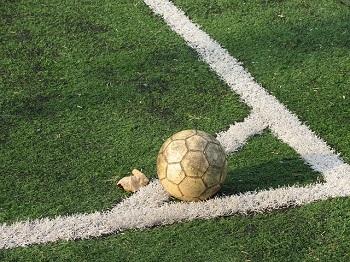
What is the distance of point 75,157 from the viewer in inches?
189

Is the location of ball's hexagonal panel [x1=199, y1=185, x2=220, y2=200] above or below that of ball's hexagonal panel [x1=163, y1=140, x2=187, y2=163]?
below

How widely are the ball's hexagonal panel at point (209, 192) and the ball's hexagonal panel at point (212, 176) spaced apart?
3 cm

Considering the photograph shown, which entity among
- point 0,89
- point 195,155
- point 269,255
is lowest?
point 0,89

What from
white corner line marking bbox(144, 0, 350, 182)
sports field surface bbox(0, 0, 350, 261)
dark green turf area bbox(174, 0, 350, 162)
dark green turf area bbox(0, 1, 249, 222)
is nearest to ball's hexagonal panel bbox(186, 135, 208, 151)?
sports field surface bbox(0, 0, 350, 261)

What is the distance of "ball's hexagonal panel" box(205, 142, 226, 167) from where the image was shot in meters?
4.20

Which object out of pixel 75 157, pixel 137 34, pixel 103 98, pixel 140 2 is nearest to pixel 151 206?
pixel 75 157

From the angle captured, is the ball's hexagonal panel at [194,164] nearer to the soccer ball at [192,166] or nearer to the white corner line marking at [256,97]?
the soccer ball at [192,166]

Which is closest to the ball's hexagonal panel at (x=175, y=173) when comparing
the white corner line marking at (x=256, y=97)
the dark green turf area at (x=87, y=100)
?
the dark green turf area at (x=87, y=100)

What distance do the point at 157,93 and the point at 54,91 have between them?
79 centimetres

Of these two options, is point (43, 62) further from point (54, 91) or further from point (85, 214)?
point (85, 214)

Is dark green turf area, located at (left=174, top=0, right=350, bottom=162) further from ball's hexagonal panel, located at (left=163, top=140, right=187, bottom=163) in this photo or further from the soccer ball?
ball's hexagonal panel, located at (left=163, top=140, right=187, bottom=163)

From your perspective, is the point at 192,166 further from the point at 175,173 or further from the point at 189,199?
the point at 189,199

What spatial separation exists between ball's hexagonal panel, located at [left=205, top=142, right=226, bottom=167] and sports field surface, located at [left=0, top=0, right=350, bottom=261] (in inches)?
10.4

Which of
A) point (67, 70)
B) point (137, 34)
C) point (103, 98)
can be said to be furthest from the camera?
point (137, 34)
